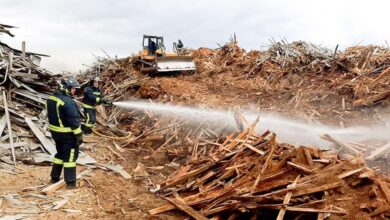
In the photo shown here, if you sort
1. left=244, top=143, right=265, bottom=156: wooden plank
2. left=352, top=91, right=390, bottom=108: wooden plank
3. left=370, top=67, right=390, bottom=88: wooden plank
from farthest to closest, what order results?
left=370, top=67, right=390, bottom=88: wooden plank → left=352, top=91, right=390, bottom=108: wooden plank → left=244, top=143, right=265, bottom=156: wooden plank

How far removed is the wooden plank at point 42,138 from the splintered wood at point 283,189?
11.1 ft

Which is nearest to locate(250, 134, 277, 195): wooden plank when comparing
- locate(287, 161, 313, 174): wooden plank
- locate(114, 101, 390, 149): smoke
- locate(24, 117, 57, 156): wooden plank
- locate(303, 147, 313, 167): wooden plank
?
locate(287, 161, 313, 174): wooden plank

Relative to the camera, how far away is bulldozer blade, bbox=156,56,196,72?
17250mm

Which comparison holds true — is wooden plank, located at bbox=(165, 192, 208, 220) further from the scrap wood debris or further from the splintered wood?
the scrap wood debris

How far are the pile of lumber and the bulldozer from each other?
17.9ft

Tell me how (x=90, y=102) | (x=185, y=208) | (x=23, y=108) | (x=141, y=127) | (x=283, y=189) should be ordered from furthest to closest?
(x=141, y=127) → (x=90, y=102) → (x=23, y=108) → (x=185, y=208) → (x=283, y=189)

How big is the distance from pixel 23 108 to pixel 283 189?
7.55 metres

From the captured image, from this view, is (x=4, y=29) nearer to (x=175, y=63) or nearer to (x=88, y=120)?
(x=88, y=120)

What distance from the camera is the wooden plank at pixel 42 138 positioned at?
8.89 metres

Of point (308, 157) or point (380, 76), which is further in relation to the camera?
point (380, 76)

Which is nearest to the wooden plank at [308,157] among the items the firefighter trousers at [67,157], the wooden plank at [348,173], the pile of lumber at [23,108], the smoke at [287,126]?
the wooden plank at [348,173]

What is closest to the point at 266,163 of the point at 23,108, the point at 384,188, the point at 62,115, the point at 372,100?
the point at 384,188

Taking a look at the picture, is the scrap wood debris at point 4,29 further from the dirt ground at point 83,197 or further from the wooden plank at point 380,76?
the wooden plank at point 380,76

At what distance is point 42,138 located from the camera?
30.1ft
